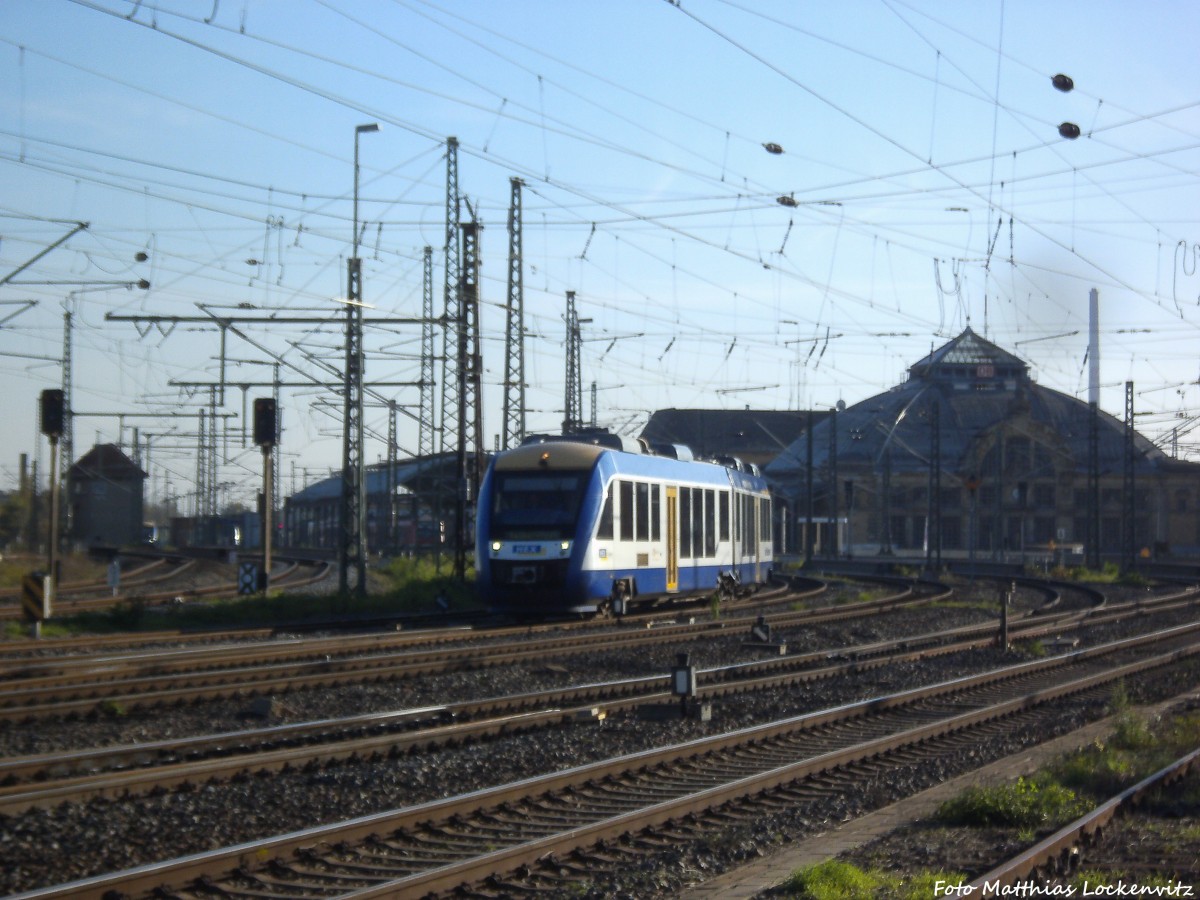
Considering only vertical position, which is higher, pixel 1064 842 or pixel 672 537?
pixel 672 537

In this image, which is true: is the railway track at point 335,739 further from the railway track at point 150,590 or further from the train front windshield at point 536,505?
the railway track at point 150,590

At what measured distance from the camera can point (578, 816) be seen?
375 inches

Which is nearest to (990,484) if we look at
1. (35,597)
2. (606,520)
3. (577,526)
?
(606,520)

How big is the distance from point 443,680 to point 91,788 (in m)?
7.24

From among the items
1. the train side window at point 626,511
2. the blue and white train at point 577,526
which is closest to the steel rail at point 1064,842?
the blue and white train at point 577,526

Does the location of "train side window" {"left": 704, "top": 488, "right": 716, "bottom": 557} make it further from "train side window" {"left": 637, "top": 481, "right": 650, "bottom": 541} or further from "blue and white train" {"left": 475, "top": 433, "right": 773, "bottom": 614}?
"train side window" {"left": 637, "top": 481, "right": 650, "bottom": 541}

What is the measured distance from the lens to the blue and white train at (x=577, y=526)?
23.4m

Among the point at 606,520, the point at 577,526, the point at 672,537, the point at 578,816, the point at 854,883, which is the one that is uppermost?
the point at 606,520

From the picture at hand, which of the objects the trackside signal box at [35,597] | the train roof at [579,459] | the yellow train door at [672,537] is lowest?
the trackside signal box at [35,597]

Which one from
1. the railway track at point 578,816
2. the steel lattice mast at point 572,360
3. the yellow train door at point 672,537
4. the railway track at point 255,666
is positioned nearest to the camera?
the railway track at point 578,816

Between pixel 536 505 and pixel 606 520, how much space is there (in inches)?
51.1

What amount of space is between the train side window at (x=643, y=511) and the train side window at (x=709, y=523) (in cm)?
362

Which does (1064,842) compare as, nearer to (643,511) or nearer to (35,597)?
(643,511)

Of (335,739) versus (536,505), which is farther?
(536,505)
